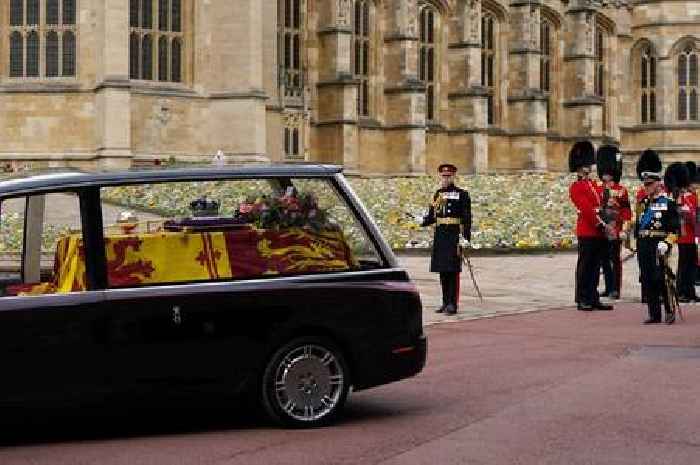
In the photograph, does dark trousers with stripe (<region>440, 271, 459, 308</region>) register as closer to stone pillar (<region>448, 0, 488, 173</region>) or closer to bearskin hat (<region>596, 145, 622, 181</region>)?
bearskin hat (<region>596, 145, 622, 181</region>)

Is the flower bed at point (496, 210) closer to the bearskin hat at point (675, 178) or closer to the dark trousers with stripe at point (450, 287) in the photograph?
the bearskin hat at point (675, 178)

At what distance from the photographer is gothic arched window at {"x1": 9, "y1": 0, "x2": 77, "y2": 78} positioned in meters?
34.4

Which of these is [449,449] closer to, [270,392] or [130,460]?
[270,392]

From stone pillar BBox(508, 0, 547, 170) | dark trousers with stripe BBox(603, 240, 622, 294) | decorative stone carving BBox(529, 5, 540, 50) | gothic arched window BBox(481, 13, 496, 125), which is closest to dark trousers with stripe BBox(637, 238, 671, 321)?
dark trousers with stripe BBox(603, 240, 622, 294)

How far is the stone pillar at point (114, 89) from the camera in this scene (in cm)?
3362

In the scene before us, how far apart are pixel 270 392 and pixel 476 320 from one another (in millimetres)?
7307

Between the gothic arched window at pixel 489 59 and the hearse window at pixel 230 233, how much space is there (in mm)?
44561

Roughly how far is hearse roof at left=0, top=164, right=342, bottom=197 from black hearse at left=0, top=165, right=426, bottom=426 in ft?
0.04

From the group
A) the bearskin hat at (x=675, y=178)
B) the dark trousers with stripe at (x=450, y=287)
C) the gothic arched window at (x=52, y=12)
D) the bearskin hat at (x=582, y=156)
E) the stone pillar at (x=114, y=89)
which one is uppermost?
the gothic arched window at (x=52, y=12)

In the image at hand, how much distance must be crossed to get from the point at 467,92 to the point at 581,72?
8.96m

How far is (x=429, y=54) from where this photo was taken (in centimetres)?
5050

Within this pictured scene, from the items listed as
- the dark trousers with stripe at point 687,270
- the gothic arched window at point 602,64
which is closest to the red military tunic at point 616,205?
the dark trousers with stripe at point 687,270

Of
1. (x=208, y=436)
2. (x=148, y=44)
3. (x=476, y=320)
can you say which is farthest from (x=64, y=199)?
(x=148, y=44)

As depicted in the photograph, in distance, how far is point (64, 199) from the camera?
890 centimetres
